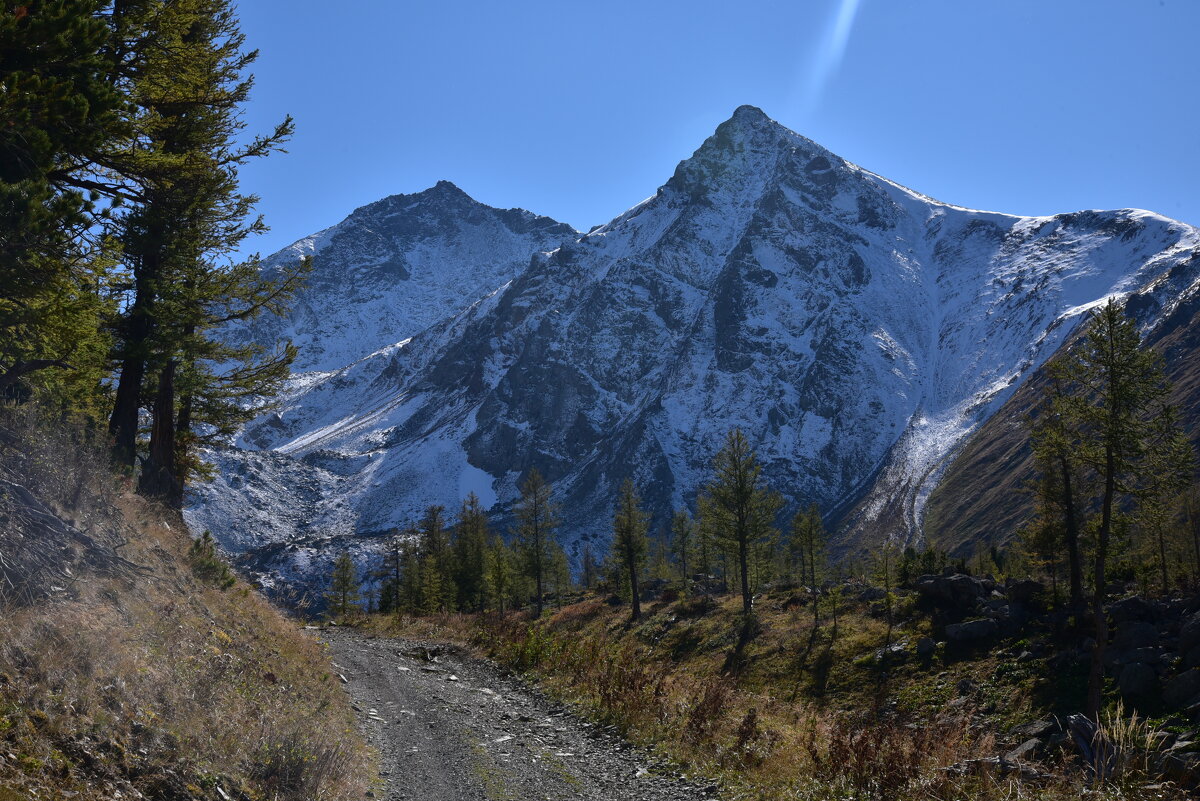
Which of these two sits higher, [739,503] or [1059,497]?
[1059,497]

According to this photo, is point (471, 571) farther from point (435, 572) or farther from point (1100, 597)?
point (1100, 597)

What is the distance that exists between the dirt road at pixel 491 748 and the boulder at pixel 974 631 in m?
21.2

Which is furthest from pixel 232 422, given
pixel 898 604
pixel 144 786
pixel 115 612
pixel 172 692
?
pixel 898 604

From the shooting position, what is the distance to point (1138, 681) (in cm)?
2153

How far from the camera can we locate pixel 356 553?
171 m

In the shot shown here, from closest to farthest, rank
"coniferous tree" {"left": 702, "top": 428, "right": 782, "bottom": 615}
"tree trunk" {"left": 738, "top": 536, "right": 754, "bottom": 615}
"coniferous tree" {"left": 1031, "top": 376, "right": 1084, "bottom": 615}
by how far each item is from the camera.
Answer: "coniferous tree" {"left": 1031, "top": 376, "right": 1084, "bottom": 615} < "tree trunk" {"left": 738, "top": 536, "right": 754, "bottom": 615} < "coniferous tree" {"left": 702, "top": 428, "right": 782, "bottom": 615}

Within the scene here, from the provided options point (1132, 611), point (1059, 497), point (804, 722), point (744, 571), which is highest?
point (1059, 497)

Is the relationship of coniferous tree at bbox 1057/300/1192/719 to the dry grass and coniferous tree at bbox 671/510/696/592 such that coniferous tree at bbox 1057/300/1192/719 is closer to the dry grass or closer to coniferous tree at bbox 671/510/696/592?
the dry grass

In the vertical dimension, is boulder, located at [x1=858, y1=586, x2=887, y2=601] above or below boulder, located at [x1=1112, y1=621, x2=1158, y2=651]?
below

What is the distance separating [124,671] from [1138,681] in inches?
1038

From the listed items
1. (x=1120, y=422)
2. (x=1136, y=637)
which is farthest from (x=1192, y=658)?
(x=1120, y=422)

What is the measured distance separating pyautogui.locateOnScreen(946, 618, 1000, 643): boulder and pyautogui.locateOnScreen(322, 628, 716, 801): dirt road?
2120 centimetres

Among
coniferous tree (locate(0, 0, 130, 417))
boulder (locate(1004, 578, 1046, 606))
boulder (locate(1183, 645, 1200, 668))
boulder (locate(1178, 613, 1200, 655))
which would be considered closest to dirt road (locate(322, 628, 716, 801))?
coniferous tree (locate(0, 0, 130, 417))

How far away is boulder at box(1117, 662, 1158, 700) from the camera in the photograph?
21.4m
